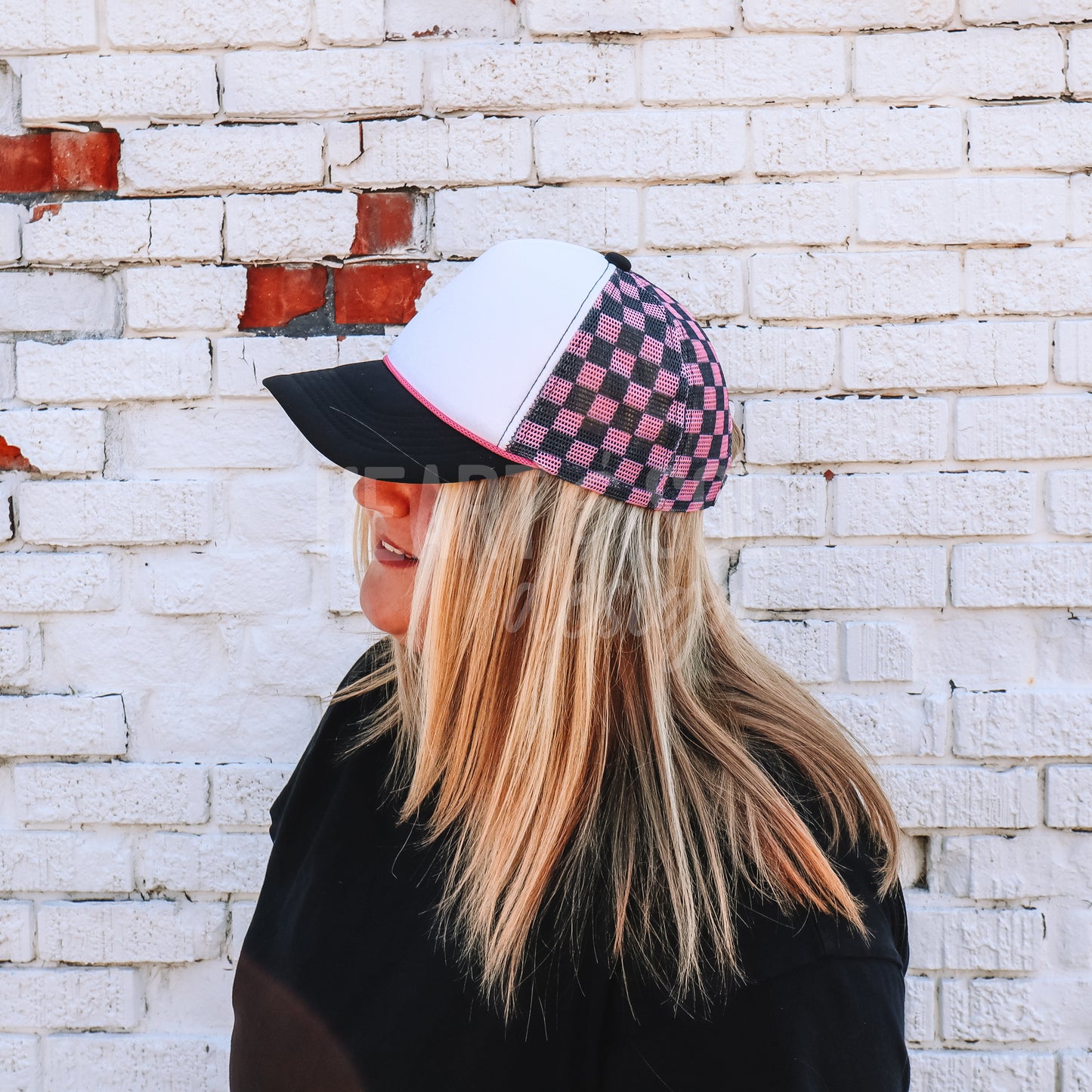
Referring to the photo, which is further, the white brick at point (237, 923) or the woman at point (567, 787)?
the white brick at point (237, 923)

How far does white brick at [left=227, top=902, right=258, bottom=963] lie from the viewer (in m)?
1.32

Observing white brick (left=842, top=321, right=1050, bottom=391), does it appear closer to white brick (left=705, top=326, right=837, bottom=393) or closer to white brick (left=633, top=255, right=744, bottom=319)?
white brick (left=705, top=326, right=837, bottom=393)

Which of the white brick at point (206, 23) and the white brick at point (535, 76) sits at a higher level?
the white brick at point (206, 23)

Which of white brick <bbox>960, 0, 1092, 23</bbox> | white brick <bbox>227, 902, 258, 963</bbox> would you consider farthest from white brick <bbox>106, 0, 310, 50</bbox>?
white brick <bbox>227, 902, 258, 963</bbox>

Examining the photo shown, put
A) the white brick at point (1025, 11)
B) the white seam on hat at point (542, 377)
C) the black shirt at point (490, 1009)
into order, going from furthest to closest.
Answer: the white brick at point (1025, 11) → the white seam on hat at point (542, 377) → the black shirt at point (490, 1009)

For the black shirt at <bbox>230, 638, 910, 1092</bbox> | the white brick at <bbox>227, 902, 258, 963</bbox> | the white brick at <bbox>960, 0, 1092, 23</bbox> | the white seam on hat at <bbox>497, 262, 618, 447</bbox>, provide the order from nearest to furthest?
the black shirt at <bbox>230, 638, 910, 1092</bbox> → the white seam on hat at <bbox>497, 262, 618, 447</bbox> → the white brick at <bbox>960, 0, 1092, 23</bbox> → the white brick at <bbox>227, 902, 258, 963</bbox>

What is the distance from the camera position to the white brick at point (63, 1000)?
52.1 inches

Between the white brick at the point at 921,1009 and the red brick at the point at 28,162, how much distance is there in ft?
5.81

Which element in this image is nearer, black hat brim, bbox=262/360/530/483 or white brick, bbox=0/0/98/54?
black hat brim, bbox=262/360/530/483

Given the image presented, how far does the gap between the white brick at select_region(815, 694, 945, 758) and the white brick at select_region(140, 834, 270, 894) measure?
2.96ft

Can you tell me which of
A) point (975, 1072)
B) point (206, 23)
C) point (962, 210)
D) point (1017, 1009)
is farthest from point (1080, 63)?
point (975, 1072)

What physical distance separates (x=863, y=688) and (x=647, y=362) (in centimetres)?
71

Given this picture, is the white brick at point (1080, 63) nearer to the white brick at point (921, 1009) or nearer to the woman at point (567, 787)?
the woman at point (567, 787)

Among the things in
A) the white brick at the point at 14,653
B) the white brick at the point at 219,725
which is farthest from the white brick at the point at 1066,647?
the white brick at the point at 14,653
